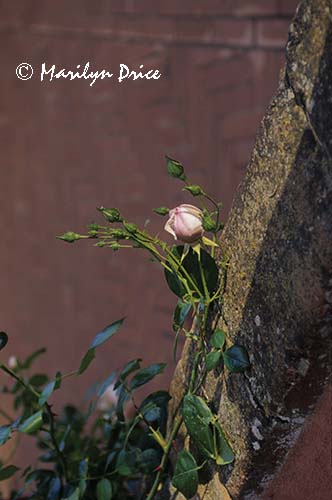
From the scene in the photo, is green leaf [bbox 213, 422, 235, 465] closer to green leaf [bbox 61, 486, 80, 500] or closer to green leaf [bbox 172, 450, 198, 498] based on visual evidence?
green leaf [bbox 172, 450, 198, 498]

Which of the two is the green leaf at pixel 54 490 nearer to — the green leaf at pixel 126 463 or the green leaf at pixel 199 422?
the green leaf at pixel 126 463

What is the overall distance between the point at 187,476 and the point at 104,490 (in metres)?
0.24

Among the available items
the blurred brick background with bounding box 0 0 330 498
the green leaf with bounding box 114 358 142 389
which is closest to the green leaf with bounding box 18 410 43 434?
the green leaf with bounding box 114 358 142 389

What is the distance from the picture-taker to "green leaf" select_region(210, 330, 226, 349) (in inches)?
37.6

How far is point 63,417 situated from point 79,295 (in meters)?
1.19

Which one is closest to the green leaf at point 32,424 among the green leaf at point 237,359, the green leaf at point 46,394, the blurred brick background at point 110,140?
the green leaf at point 46,394

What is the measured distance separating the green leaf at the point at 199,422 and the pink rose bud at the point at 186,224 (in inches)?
7.1

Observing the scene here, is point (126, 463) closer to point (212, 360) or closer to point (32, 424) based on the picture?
point (32, 424)

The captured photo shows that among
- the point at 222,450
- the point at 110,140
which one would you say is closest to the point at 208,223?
the point at 222,450

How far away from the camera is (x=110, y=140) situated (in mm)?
2707

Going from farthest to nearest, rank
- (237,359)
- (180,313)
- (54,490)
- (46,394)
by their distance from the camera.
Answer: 1. (54,490)
2. (46,394)
3. (180,313)
4. (237,359)

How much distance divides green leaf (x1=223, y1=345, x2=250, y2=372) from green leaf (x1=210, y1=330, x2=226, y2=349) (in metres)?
0.02

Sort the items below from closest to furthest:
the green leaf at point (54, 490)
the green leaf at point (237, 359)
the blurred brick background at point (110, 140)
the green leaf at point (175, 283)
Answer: the green leaf at point (237, 359) → the green leaf at point (175, 283) → the green leaf at point (54, 490) → the blurred brick background at point (110, 140)

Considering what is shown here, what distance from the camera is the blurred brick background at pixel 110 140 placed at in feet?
7.11
